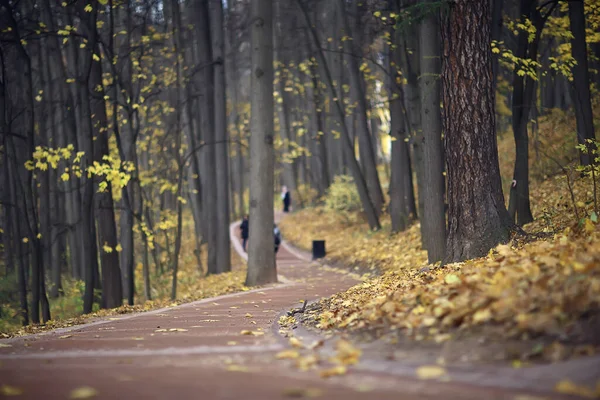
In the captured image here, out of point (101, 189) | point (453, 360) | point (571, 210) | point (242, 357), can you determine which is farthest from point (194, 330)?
point (571, 210)

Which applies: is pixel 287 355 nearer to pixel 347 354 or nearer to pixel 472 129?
pixel 347 354

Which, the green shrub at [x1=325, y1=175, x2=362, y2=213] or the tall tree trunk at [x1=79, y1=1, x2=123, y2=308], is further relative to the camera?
the green shrub at [x1=325, y1=175, x2=362, y2=213]

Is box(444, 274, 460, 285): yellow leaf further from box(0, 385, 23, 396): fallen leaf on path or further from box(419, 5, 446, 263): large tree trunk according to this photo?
box(419, 5, 446, 263): large tree trunk

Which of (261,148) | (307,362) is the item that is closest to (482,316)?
(307,362)

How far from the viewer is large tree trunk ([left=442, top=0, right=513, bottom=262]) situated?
1155 centimetres

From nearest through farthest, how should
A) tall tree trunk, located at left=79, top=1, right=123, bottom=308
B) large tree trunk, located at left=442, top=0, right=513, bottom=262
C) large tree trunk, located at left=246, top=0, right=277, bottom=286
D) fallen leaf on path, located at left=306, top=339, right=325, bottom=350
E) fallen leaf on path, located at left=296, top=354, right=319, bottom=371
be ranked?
fallen leaf on path, located at left=296, top=354, right=319, bottom=371
fallen leaf on path, located at left=306, top=339, right=325, bottom=350
large tree trunk, located at left=442, top=0, right=513, bottom=262
tall tree trunk, located at left=79, top=1, right=123, bottom=308
large tree trunk, located at left=246, top=0, right=277, bottom=286

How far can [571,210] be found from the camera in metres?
16.3

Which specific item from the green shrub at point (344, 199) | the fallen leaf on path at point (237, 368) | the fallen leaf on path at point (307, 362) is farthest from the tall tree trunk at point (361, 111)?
the fallen leaf on path at point (237, 368)

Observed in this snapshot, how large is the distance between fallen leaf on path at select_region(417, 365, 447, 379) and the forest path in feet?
0.21

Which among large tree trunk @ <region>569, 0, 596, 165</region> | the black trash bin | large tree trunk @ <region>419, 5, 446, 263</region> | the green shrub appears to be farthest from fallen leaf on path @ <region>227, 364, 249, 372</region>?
the green shrub

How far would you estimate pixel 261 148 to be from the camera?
19.0 meters

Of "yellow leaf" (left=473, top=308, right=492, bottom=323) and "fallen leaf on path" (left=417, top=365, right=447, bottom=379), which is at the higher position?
"yellow leaf" (left=473, top=308, right=492, bottom=323)

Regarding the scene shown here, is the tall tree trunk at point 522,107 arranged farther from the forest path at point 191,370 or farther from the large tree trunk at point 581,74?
the forest path at point 191,370

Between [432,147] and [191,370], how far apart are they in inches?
423
